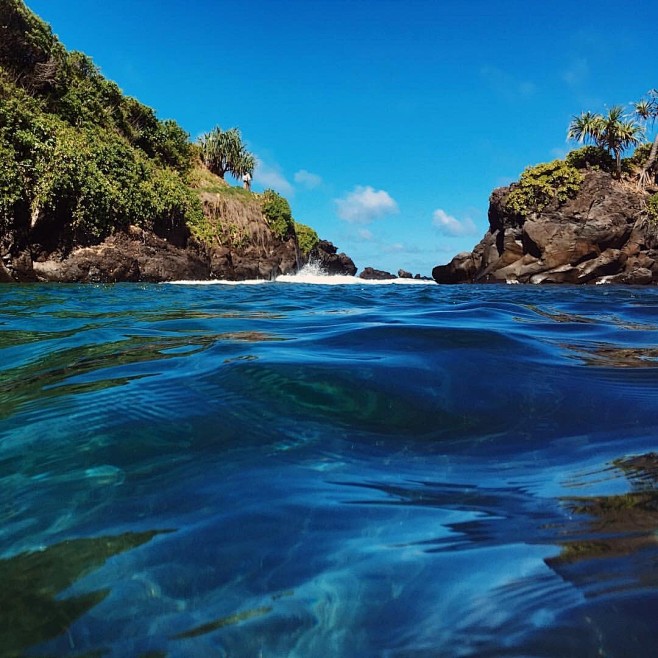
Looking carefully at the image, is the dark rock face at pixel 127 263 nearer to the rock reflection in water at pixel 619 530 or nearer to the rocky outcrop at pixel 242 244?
the rocky outcrop at pixel 242 244

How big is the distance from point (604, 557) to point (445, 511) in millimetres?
407

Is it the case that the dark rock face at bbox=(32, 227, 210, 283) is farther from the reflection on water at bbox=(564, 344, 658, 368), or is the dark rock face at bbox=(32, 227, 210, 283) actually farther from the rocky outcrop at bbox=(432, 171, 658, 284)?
the reflection on water at bbox=(564, 344, 658, 368)

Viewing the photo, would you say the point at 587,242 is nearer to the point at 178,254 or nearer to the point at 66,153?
the point at 178,254

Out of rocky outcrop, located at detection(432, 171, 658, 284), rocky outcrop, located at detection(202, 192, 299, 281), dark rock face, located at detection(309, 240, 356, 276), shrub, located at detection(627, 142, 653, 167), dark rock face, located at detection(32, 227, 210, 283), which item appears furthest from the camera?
dark rock face, located at detection(309, 240, 356, 276)

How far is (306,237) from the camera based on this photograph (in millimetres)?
35719

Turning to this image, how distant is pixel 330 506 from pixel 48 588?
68cm

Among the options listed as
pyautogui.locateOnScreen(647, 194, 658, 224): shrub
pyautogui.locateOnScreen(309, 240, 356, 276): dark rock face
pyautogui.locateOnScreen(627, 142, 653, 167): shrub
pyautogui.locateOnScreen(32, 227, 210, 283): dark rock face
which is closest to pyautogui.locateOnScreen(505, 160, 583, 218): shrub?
pyautogui.locateOnScreen(647, 194, 658, 224): shrub

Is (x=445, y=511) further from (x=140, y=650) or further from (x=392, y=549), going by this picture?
(x=140, y=650)

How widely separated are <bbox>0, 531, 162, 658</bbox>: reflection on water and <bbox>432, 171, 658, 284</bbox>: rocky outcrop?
24160mm

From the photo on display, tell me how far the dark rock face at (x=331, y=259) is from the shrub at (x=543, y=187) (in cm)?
1503

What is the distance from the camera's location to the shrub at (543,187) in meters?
24.9

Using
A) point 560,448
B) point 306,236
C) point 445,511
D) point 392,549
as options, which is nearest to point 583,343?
point 560,448

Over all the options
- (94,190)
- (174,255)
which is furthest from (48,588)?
(174,255)

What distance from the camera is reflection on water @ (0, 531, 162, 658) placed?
92cm
